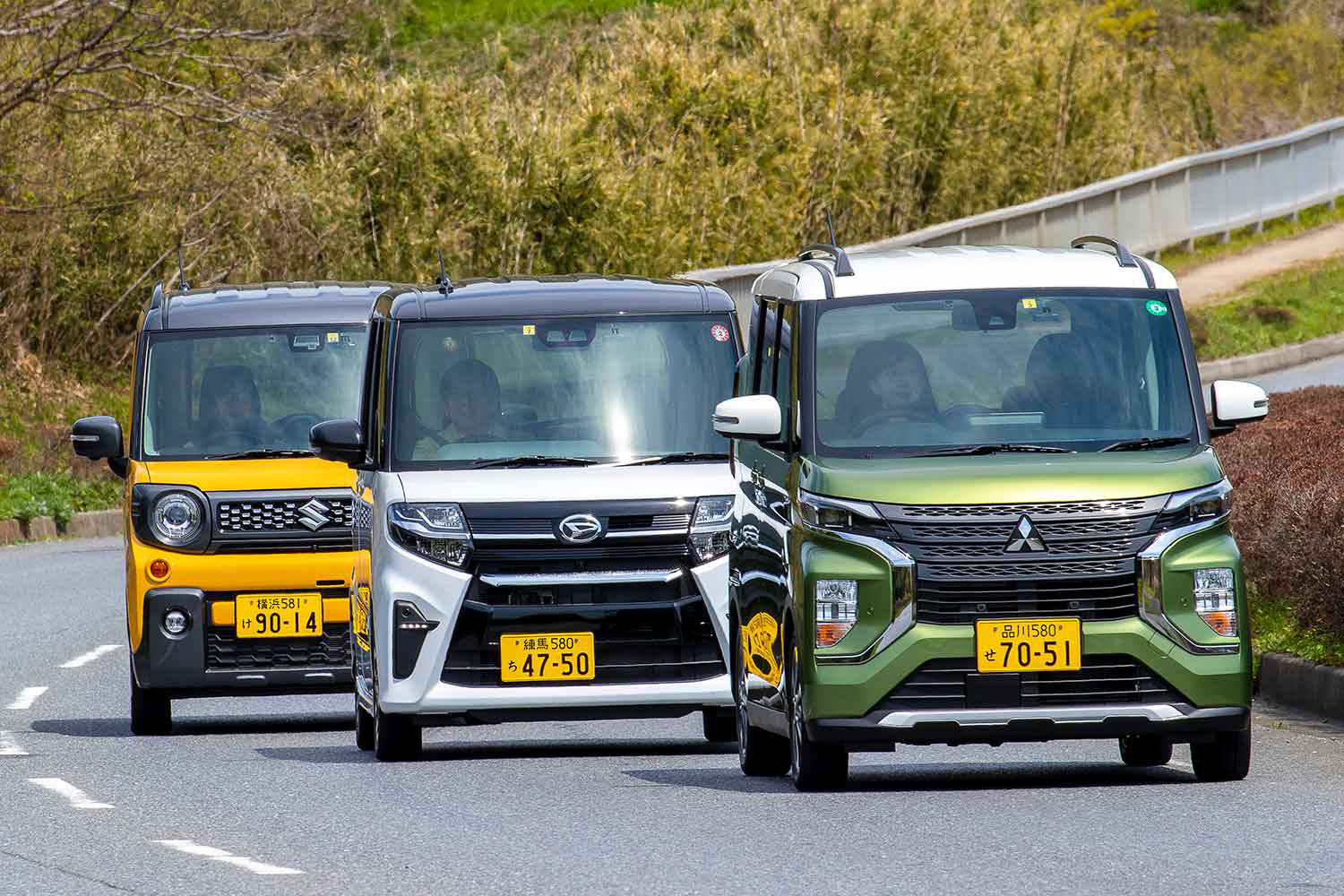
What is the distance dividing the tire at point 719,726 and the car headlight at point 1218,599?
328 centimetres

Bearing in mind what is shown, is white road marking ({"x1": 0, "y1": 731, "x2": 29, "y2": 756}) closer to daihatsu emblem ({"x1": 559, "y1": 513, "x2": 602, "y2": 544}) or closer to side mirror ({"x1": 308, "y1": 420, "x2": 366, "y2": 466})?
side mirror ({"x1": 308, "y1": 420, "x2": 366, "y2": 466})

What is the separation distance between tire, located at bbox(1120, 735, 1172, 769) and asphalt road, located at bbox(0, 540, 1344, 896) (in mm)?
86

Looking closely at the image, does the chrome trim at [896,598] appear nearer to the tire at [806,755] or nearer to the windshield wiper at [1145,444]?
the tire at [806,755]

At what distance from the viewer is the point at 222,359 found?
1388 cm

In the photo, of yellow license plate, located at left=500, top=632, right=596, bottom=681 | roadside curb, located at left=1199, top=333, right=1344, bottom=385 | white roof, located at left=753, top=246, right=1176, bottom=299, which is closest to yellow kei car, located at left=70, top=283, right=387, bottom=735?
yellow license plate, located at left=500, top=632, right=596, bottom=681

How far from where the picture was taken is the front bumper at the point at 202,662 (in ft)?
43.0

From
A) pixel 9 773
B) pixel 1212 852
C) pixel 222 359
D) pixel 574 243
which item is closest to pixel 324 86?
pixel 574 243

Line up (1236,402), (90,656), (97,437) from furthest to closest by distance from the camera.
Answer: (90,656)
(97,437)
(1236,402)

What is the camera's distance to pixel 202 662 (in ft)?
43.2

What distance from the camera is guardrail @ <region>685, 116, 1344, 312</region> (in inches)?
1489

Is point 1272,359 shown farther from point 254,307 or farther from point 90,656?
point 254,307

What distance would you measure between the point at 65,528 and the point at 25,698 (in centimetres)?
1425

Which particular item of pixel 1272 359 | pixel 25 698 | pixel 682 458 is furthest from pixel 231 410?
pixel 1272 359

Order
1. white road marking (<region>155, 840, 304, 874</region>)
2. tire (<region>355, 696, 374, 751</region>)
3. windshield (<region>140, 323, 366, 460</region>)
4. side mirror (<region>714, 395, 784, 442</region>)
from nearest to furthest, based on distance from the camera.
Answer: white road marking (<region>155, 840, 304, 874</region>) → side mirror (<region>714, 395, 784, 442</region>) → tire (<region>355, 696, 374, 751</region>) → windshield (<region>140, 323, 366, 460</region>)
